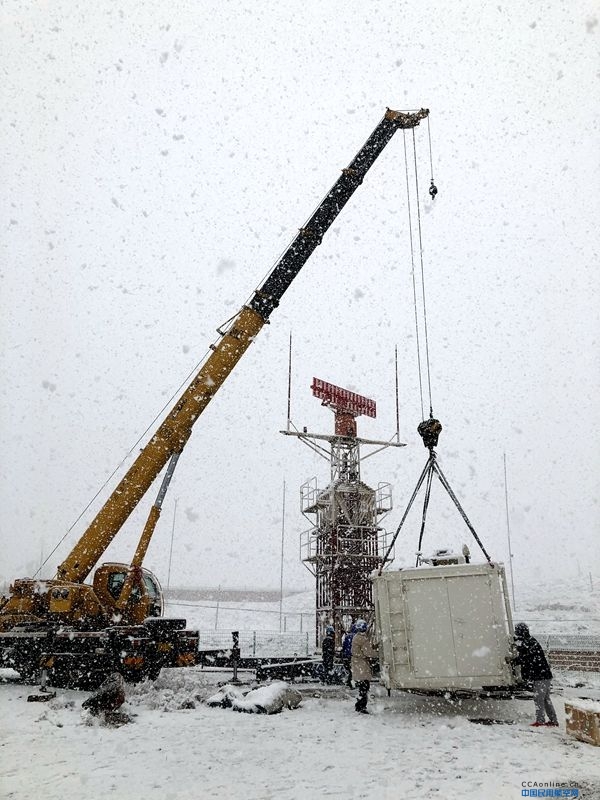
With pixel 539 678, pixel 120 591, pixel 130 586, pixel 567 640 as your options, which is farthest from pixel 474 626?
pixel 567 640

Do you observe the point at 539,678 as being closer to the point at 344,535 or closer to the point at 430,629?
the point at 430,629

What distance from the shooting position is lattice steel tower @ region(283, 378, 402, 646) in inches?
991

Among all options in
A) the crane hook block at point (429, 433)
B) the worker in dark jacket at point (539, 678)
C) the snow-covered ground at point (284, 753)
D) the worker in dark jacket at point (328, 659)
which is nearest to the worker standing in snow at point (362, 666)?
the snow-covered ground at point (284, 753)

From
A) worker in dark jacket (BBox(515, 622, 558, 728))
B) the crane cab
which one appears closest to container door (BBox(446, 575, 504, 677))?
worker in dark jacket (BBox(515, 622, 558, 728))

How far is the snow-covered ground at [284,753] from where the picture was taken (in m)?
6.39

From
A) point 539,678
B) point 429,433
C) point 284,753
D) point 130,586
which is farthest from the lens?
point 130,586

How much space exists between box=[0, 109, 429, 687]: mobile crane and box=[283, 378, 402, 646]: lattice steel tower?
10.9 m

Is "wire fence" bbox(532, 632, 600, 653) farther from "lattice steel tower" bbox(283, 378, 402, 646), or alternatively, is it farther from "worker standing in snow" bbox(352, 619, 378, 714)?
"worker standing in snow" bbox(352, 619, 378, 714)

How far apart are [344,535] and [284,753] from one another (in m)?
18.0

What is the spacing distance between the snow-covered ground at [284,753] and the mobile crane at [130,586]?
1.51 metres

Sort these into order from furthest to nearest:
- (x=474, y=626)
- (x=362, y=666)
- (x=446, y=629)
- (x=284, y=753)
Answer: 1. (x=362, y=666)
2. (x=446, y=629)
3. (x=474, y=626)
4. (x=284, y=753)

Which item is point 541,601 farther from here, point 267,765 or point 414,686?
point 267,765

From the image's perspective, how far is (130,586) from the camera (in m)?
14.6

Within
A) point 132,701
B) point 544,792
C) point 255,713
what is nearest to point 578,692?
point 255,713
